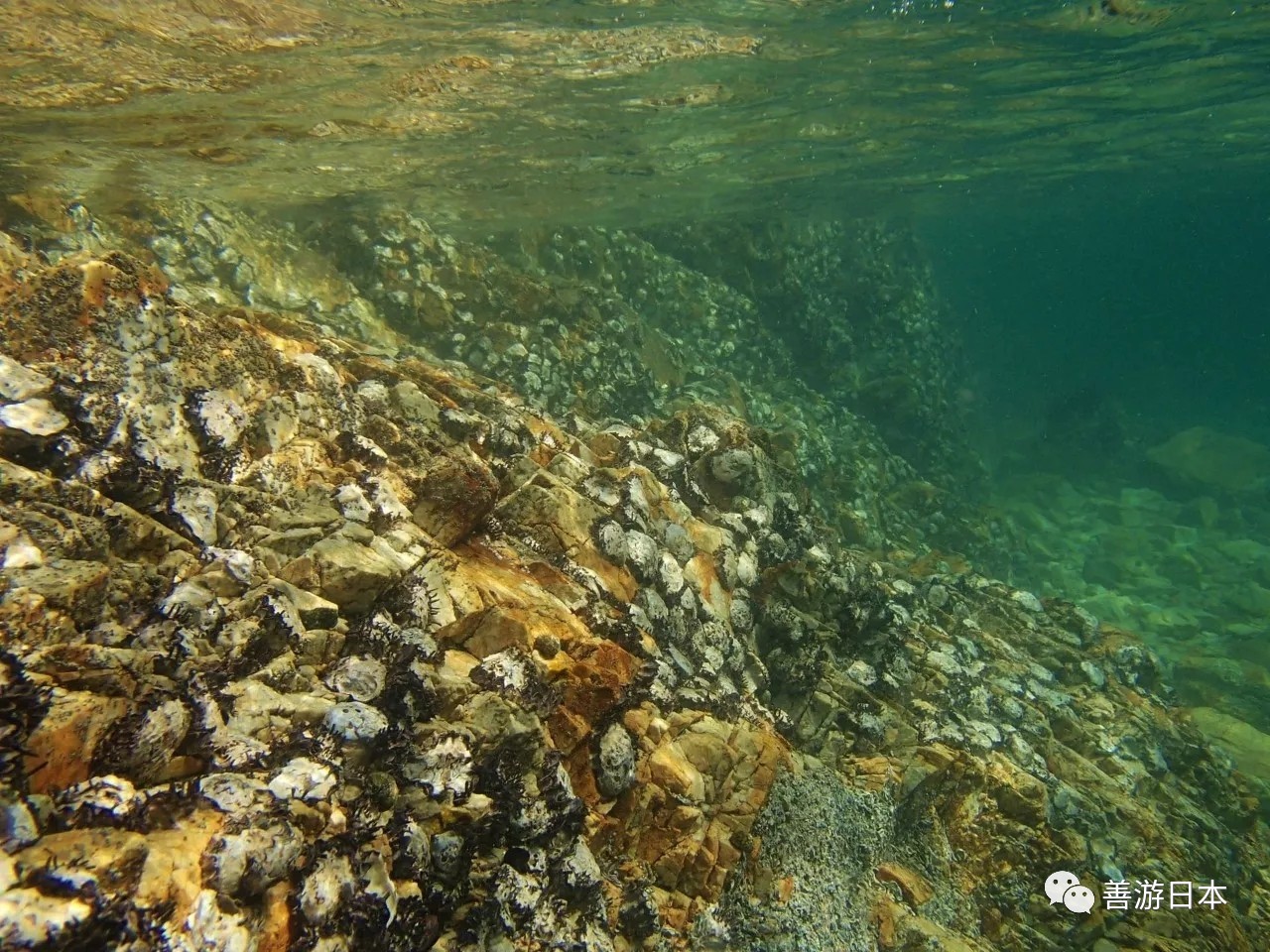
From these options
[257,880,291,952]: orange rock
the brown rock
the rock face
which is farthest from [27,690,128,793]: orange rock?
the brown rock

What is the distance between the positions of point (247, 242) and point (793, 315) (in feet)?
61.6

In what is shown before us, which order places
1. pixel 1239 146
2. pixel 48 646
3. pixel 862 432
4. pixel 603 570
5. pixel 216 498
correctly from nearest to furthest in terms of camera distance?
pixel 48 646, pixel 216 498, pixel 603 570, pixel 862 432, pixel 1239 146

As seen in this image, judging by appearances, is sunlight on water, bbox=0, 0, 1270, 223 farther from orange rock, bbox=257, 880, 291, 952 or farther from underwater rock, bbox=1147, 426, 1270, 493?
underwater rock, bbox=1147, 426, 1270, 493

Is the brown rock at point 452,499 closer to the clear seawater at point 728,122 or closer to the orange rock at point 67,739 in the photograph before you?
the orange rock at point 67,739

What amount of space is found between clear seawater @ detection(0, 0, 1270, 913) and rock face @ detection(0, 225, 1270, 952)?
5.53m

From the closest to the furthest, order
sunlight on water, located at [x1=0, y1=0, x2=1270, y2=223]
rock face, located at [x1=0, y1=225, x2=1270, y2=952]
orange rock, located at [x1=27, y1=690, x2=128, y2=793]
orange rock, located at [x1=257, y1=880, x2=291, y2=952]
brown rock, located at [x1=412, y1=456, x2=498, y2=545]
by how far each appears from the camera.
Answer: orange rock, located at [x1=27, y1=690, x2=128, y2=793] < orange rock, located at [x1=257, y1=880, x2=291, y2=952] < rock face, located at [x1=0, y1=225, x2=1270, y2=952] < brown rock, located at [x1=412, y1=456, x2=498, y2=545] < sunlight on water, located at [x1=0, y1=0, x2=1270, y2=223]

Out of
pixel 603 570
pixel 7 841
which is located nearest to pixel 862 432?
pixel 603 570

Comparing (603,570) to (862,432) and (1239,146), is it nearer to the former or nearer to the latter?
(862,432)

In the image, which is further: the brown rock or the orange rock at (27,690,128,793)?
the brown rock

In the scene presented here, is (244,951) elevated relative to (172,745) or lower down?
lower down

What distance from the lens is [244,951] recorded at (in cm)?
285

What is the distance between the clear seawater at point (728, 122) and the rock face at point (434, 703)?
5526mm

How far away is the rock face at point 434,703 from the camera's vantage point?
10.1 feet

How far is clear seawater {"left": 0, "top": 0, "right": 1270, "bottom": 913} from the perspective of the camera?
10344mm
